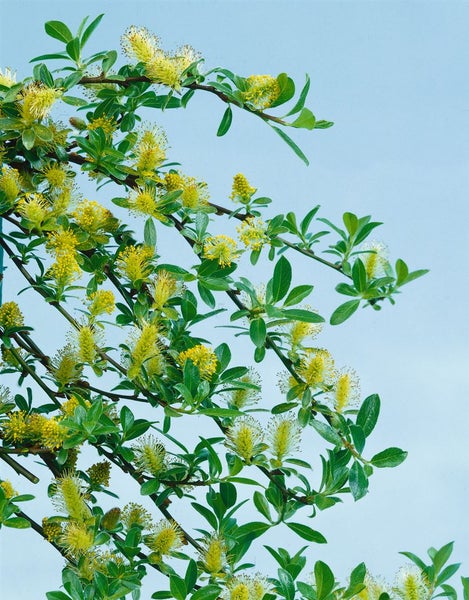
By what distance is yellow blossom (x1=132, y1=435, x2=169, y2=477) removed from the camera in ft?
4.48

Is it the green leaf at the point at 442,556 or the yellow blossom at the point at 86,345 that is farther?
the green leaf at the point at 442,556

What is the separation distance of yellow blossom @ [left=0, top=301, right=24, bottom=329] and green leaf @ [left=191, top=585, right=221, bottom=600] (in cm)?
49

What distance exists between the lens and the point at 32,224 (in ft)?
4.73

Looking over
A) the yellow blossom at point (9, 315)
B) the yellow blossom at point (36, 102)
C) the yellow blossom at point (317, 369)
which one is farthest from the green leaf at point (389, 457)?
the yellow blossom at point (36, 102)

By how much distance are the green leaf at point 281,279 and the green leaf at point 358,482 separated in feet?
0.84

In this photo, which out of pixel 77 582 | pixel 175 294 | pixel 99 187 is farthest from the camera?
pixel 99 187

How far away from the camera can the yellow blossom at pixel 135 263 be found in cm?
141

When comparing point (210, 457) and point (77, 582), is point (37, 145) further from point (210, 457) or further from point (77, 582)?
point (77, 582)

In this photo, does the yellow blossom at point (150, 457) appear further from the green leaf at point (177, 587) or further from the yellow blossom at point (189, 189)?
the yellow blossom at point (189, 189)

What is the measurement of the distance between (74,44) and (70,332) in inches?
17.0

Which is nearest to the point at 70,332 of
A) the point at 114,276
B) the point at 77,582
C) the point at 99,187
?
the point at 114,276

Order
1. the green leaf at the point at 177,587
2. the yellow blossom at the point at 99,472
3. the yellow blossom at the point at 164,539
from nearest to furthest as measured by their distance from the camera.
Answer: the green leaf at the point at 177,587
the yellow blossom at the point at 164,539
the yellow blossom at the point at 99,472

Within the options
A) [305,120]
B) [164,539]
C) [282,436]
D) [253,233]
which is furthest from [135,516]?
[305,120]

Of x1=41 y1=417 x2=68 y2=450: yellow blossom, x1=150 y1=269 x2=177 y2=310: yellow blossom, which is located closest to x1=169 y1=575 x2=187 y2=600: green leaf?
x1=41 y1=417 x2=68 y2=450: yellow blossom
